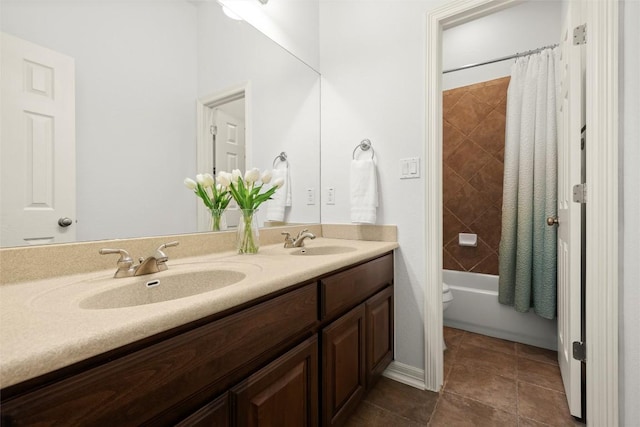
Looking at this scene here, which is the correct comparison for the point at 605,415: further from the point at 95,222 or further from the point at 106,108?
the point at 106,108

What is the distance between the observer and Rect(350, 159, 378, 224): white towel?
1688 millimetres

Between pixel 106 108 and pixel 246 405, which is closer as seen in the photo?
pixel 246 405

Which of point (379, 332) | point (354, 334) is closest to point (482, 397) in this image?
point (379, 332)

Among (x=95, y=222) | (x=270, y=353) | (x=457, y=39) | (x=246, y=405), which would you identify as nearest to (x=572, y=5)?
(x=457, y=39)

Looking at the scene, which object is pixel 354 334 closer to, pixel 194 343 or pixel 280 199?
pixel 194 343

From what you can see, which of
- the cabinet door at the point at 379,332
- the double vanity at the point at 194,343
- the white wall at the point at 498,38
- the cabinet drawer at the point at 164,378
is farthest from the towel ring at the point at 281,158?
the white wall at the point at 498,38

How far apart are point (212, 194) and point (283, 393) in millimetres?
863

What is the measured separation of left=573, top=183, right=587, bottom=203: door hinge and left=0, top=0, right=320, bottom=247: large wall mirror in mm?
1525

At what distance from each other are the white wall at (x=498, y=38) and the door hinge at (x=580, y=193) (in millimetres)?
1675

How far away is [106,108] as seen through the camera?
1.00 m

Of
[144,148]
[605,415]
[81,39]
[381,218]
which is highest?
[81,39]

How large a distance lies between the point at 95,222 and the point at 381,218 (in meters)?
1.36

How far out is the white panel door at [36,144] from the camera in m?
0.79

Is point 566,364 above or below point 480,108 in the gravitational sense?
below
